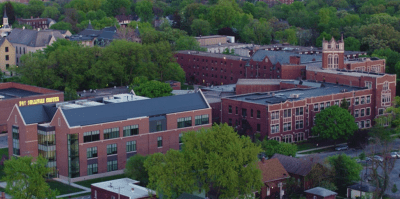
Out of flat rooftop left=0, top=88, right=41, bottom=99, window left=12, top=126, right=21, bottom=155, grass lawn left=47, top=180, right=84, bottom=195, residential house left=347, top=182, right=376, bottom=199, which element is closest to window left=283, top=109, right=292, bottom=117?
residential house left=347, top=182, right=376, bottom=199

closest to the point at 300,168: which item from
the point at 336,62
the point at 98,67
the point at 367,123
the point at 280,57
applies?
the point at 367,123

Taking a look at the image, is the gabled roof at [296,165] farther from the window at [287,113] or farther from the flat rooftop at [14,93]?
the flat rooftop at [14,93]

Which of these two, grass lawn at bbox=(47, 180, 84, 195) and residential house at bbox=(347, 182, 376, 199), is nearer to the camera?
residential house at bbox=(347, 182, 376, 199)

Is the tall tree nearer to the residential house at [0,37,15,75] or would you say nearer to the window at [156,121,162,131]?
the window at [156,121,162,131]

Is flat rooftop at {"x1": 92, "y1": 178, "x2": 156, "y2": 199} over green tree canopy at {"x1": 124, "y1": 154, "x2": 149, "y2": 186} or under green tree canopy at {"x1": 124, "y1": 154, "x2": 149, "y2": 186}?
under

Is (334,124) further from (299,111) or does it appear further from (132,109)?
(132,109)
